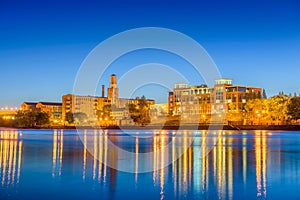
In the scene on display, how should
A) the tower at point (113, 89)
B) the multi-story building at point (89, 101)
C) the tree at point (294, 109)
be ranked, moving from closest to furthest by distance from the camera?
the tree at point (294, 109) < the multi-story building at point (89, 101) < the tower at point (113, 89)

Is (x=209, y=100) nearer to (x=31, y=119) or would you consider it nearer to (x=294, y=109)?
(x=294, y=109)

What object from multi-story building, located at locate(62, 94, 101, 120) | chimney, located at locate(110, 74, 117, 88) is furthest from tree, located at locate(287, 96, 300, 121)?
chimney, located at locate(110, 74, 117, 88)

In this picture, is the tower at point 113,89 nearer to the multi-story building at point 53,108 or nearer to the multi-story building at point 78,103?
the multi-story building at point 78,103

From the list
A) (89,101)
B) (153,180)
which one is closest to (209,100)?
(89,101)

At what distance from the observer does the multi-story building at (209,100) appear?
132 meters

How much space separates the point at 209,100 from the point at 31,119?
64515mm

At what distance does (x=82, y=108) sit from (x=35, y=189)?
155911 mm

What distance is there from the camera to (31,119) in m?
109

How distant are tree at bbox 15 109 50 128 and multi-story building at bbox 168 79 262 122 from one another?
46286mm

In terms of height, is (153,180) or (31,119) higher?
(31,119)

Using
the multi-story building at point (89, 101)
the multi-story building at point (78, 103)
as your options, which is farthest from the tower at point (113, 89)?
the multi-story building at point (78, 103)

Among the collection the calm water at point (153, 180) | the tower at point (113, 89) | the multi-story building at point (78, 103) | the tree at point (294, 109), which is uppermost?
the tower at point (113, 89)

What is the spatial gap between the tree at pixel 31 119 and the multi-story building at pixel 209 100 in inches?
1822

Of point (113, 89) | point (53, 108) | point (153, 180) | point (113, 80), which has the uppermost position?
point (113, 80)
